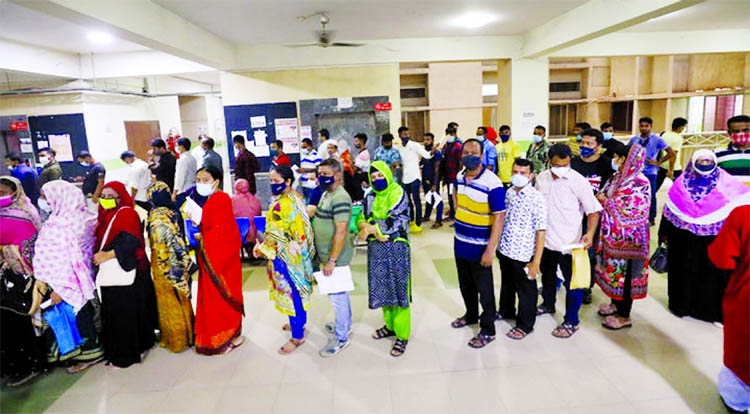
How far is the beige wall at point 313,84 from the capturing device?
26.7ft

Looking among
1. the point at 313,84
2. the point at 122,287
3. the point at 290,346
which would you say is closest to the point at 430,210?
the point at 313,84

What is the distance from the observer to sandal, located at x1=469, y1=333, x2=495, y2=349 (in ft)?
10.7

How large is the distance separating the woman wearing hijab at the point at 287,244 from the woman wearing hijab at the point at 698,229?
2.75m

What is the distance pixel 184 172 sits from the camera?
6.05 m

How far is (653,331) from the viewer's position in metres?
3.38

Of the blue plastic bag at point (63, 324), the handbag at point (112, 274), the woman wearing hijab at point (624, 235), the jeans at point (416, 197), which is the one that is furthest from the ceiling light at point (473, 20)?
the blue plastic bag at point (63, 324)

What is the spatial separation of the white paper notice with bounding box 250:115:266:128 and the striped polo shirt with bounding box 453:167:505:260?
5.88 m

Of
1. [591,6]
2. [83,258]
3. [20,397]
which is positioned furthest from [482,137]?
[20,397]

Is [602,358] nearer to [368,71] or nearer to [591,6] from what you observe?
[591,6]

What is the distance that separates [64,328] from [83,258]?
493 millimetres

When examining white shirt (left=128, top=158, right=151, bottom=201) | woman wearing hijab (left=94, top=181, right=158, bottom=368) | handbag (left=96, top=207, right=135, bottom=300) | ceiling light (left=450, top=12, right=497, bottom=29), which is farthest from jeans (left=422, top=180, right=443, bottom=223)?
handbag (left=96, top=207, right=135, bottom=300)

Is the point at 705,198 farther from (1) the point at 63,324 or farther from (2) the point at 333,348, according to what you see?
(1) the point at 63,324

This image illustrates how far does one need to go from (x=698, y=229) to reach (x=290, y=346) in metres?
3.10

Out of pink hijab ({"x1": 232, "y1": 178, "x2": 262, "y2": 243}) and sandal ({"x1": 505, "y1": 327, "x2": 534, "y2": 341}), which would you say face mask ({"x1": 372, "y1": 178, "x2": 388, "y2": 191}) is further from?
pink hijab ({"x1": 232, "y1": 178, "x2": 262, "y2": 243})
